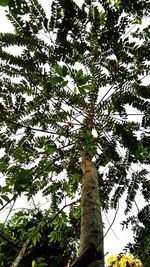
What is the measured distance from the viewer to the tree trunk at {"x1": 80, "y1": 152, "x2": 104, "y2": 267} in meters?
1.76

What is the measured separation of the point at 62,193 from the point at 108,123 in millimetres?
1401

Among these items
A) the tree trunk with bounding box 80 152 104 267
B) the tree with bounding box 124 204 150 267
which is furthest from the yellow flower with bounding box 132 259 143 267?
the tree trunk with bounding box 80 152 104 267

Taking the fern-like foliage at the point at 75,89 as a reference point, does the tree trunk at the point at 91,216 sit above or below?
below

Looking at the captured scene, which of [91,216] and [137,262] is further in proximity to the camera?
[137,262]

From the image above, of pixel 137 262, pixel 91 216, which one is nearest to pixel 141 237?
pixel 137 262

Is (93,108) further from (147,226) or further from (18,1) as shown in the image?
(18,1)

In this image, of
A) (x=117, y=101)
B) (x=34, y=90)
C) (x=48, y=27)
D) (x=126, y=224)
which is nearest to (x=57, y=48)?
(x=48, y=27)

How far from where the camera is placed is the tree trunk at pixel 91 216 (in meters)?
1.76

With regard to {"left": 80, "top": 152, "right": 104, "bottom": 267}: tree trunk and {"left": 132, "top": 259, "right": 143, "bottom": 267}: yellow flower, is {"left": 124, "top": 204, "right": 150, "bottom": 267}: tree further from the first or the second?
{"left": 80, "top": 152, "right": 104, "bottom": 267}: tree trunk

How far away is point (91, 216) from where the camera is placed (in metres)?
2.06

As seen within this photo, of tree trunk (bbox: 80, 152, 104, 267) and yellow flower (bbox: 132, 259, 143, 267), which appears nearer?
tree trunk (bbox: 80, 152, 104, 267)

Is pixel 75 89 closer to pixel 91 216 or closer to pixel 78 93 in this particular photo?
pixel 78 93

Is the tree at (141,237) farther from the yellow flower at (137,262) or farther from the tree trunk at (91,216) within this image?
the tree trunk at (91,216)

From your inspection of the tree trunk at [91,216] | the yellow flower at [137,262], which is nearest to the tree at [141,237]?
the yellow flower at [137,262]
